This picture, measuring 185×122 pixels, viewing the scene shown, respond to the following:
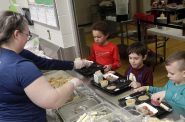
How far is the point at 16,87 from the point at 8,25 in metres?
0.28

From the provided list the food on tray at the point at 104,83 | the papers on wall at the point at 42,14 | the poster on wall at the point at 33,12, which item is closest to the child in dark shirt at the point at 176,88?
the food on tray at the point at 104,83

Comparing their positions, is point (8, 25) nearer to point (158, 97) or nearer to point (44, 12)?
point (158, 97)

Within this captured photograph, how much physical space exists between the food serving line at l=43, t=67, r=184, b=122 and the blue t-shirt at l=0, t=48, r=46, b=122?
7.9 inches

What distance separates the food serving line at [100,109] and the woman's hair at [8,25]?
540 millimetres

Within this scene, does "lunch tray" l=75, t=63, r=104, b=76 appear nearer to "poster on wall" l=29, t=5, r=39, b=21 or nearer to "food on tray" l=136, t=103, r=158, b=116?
"food on tray" l=136, t=103, r=158, b=116

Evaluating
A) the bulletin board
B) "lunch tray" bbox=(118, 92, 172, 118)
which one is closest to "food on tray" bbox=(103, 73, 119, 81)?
"lunch tray" bbox=(118, 92, 172, 118)

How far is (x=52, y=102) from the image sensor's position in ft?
3.31

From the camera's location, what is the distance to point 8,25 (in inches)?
40.4

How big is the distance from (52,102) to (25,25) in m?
0.39

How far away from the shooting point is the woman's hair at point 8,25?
3.35ft

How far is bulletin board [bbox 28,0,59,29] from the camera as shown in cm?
223

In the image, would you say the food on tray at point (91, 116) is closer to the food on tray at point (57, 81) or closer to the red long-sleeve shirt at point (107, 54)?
the food on tray at point (57, 81)

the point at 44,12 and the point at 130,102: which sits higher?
the point at 44,12

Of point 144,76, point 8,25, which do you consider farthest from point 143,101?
point 8,25
